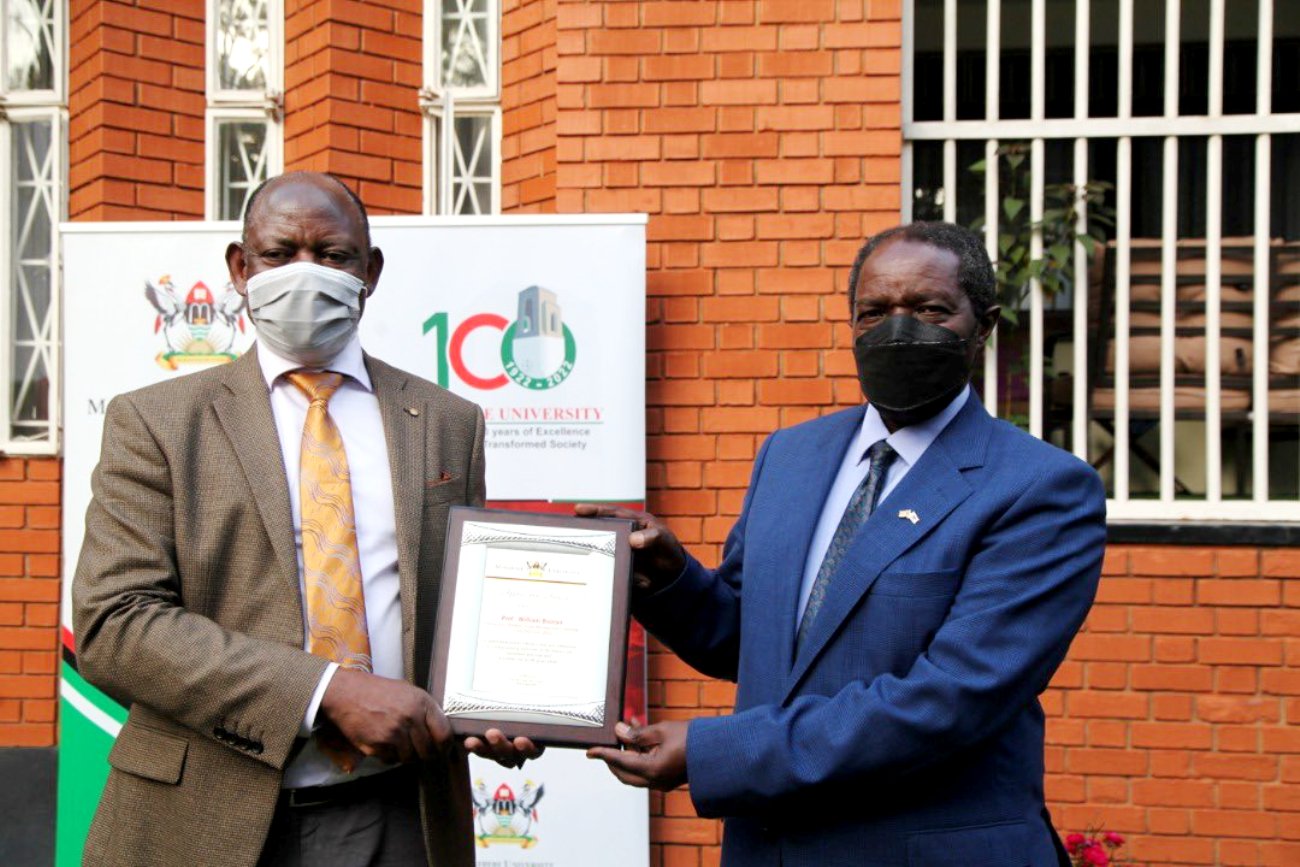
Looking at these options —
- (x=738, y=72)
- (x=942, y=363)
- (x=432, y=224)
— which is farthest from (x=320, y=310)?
(x=738, y=72)

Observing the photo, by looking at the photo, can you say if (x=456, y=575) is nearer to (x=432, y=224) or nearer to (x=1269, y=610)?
(x=432, y=224)

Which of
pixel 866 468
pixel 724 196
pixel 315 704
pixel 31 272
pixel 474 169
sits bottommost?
pixel 315 704

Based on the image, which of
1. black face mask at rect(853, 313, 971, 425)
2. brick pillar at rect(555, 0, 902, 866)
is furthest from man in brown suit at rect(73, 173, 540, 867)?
brick pillar at rect(555, 0, 902, 866)

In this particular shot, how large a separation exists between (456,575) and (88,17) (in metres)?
3.98

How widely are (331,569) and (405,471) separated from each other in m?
0.24

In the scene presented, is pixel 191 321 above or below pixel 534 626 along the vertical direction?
above

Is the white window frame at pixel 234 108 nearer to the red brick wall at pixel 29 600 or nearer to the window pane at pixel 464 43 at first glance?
the window pane at pixel 464 43

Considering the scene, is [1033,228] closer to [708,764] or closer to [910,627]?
[910,627]

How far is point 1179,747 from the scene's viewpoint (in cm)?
406

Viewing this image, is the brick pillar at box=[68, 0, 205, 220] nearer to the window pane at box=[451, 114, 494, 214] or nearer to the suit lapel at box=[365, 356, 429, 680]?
the window pane at box=[451, 114, 494, 214]

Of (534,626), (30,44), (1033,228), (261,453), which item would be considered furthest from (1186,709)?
(30,44)

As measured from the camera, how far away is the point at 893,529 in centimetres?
208

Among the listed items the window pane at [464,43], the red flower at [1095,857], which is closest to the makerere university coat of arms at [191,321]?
the window pane at [464,43]

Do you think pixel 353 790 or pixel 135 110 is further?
pixel 135 110
